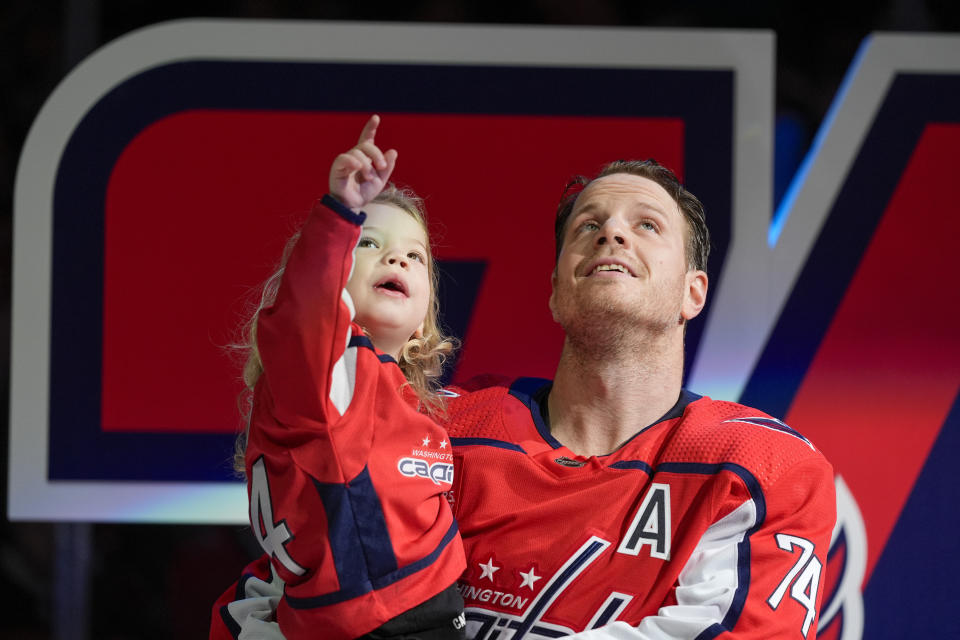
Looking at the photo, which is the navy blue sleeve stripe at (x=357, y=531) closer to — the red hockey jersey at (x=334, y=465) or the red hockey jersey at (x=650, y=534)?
the red hockey jersey at (x=334, y=465)

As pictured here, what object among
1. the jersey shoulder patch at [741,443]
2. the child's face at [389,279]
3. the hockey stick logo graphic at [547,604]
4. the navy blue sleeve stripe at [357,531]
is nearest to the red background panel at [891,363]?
the jersey shoulder patch at [741,443]

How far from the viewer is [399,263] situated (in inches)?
57.6

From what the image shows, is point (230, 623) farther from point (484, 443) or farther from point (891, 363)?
point (891, 363)

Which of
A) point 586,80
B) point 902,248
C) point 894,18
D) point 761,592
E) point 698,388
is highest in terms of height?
point 894,18

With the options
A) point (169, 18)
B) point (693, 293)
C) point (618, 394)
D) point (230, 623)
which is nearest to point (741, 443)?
point (618, 394)

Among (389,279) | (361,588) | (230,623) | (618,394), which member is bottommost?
(230,623)

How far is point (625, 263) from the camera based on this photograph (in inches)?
63.3

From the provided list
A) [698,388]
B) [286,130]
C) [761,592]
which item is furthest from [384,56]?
[761,592]

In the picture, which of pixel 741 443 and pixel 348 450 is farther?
pixel 741 443

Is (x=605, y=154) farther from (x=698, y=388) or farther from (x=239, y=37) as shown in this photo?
(x=239, y=37)

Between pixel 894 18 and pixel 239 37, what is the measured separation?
5.25ft

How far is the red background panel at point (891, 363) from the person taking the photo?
2.27m

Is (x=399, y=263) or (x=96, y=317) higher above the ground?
(x=399, y=263)

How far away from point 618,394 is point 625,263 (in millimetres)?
222
